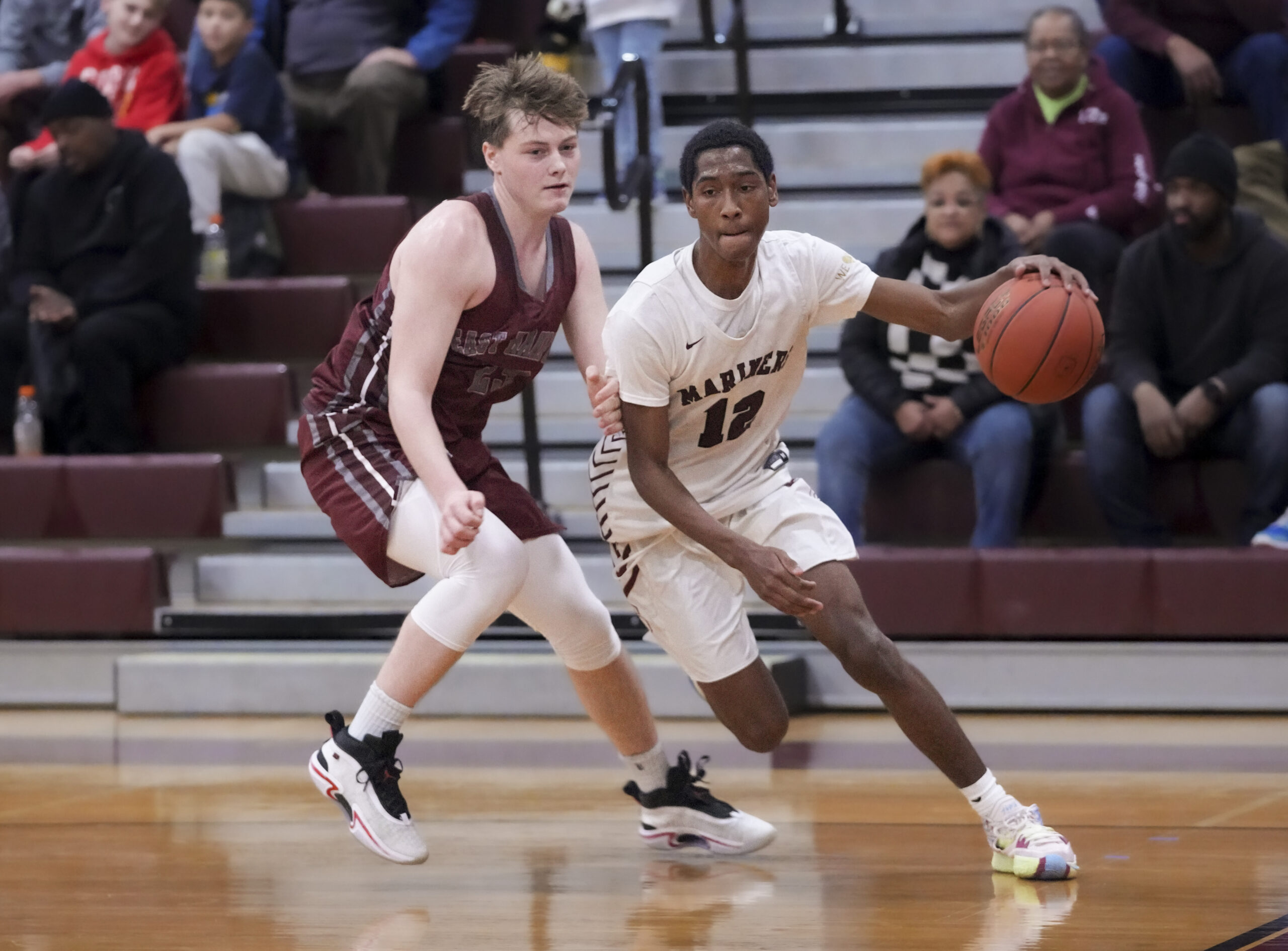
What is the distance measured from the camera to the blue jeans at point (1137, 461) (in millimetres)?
4789

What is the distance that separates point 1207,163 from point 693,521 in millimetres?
2539

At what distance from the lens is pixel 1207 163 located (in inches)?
192

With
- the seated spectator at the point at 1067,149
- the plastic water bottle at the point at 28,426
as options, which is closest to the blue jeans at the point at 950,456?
the seated spectator at the point at 1067,149

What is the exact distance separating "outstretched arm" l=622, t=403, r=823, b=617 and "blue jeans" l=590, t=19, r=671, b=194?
10.2 feet

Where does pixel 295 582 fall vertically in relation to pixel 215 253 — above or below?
below

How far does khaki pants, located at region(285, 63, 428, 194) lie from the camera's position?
21.2ft

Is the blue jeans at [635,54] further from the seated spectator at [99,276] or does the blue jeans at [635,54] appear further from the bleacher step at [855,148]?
the seated spectator at [99,276]

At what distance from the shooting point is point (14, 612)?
17.5 ft

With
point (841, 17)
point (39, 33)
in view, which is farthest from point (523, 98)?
point (39, 33)

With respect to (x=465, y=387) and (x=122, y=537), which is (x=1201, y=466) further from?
(x=122, y=537)

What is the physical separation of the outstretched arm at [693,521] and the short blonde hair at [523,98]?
52cm

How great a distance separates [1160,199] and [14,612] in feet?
12.6

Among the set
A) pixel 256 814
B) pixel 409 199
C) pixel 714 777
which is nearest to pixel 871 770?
pixel 714 777

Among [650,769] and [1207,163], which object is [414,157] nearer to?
[1207,163]
